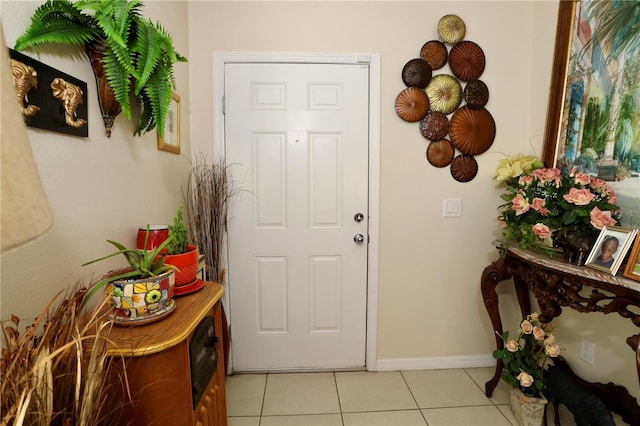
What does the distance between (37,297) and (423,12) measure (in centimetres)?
239

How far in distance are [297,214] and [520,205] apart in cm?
126

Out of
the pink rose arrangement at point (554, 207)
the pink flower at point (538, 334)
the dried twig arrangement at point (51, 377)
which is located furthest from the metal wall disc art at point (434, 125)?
the dried twig arrangement at point (51, 377)

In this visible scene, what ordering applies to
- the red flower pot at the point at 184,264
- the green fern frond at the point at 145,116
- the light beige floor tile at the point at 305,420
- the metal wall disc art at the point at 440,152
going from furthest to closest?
the metal wall disc art at the point at 440,152, the light beige floor tile at the point at 305,420, the green fern frond at the point at 145,116, the red flower pot at the point at 184,264

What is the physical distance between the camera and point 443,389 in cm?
194

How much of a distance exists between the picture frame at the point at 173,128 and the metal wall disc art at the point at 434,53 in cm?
156

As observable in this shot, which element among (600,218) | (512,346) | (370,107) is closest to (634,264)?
(600,218)

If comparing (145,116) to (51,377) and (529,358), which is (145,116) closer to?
(51,377)

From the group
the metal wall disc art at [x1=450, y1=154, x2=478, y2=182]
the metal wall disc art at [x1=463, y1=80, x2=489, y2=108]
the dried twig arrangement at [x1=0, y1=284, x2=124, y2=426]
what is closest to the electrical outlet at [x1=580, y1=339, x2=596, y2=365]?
the metal wall disc art at [x1=450, y1=154, x2=478, y2=182]

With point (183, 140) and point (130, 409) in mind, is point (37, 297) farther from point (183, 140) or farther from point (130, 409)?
point (183, 140)

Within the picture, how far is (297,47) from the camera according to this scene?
1938mm

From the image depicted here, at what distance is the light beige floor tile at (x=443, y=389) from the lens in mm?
1822

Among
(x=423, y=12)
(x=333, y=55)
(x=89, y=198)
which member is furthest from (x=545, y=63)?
(x=89, y=198)

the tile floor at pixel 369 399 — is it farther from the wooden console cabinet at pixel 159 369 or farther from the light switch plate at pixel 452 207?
the light switch plate at pixel 452 207

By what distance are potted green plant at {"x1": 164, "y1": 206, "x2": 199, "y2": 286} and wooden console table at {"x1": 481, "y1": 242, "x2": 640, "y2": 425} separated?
1.54 metres
